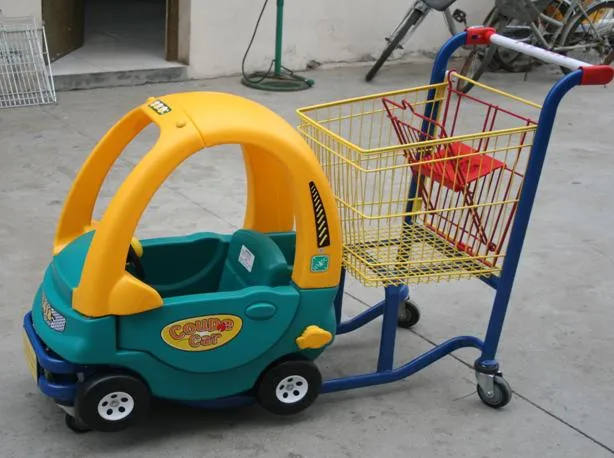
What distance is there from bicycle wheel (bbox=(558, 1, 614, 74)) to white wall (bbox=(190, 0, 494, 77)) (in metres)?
0.90

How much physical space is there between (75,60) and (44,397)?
13.9 ft

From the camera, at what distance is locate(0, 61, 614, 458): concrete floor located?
270 cm

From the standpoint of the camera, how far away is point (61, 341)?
2455 millimetres


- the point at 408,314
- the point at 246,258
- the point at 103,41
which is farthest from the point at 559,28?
the point at 246,258

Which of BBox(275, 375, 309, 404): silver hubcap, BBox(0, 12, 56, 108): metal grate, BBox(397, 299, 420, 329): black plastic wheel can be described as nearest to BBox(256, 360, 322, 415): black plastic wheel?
BBox(275, 375, 309, 404): silver hubcap

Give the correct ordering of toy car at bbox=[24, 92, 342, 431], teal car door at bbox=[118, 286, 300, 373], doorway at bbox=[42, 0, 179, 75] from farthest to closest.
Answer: doorway at bbox=[42, 0, 179, 75], teal car door at bbox=[118, 286, 300, 373], toy car at bbox=[24, 92, 342, 431]

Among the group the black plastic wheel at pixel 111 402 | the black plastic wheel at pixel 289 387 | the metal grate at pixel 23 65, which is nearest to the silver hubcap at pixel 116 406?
the black plastic wheel at pixel 111 402

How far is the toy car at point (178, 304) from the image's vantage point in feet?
7.82

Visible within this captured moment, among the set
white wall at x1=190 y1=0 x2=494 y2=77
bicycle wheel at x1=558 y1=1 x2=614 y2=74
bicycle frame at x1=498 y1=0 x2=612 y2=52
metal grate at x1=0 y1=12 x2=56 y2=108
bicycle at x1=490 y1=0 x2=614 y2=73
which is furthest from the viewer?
bicycle wheel at x1=558 y1=1 x2=614 y2=74

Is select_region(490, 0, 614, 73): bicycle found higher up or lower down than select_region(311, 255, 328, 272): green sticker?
lower down

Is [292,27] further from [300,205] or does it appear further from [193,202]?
[300,205]

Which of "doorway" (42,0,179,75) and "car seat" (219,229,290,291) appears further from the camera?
"doorway" (42,0,179,75)

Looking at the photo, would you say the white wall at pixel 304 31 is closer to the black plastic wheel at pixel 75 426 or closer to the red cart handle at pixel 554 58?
the red cart handle at pixel 554 58

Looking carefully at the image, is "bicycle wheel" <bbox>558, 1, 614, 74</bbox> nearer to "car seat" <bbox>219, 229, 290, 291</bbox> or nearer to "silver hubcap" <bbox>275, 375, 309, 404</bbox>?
"car seat" <bbox>219, 229, 290, 291</bbox>
